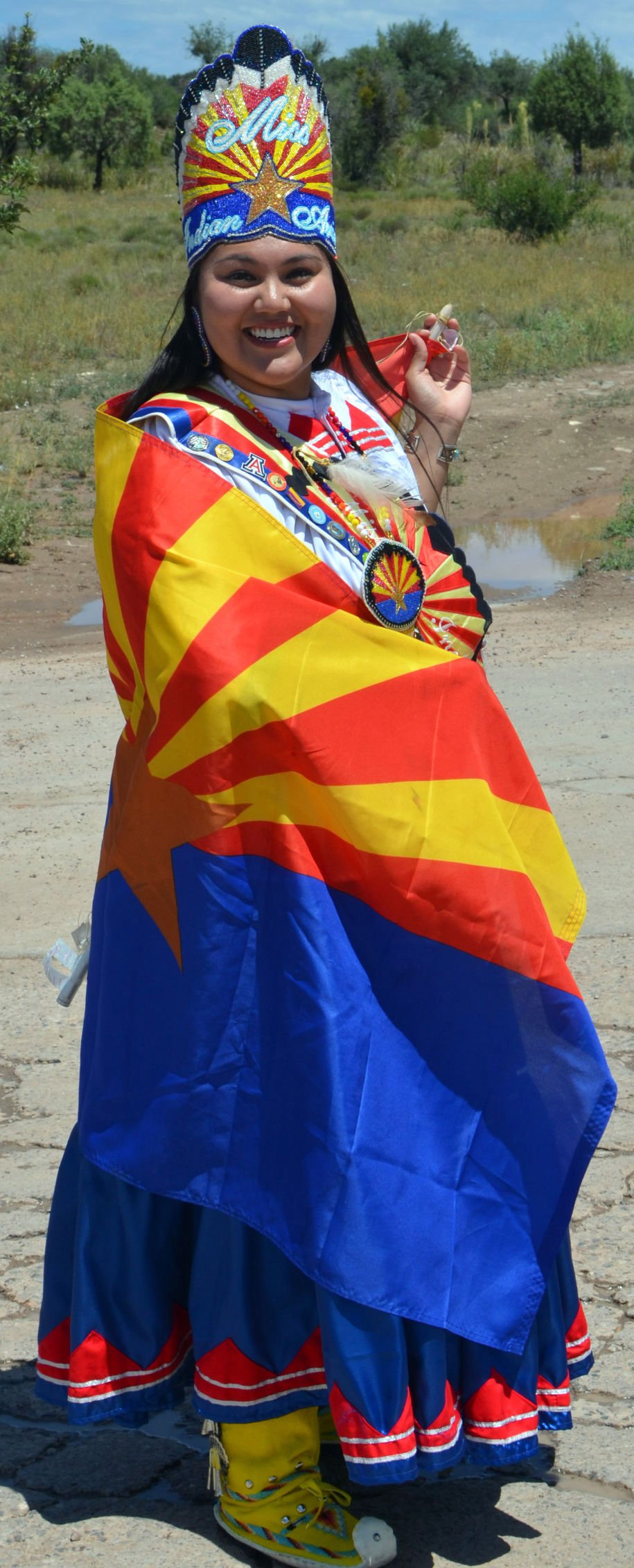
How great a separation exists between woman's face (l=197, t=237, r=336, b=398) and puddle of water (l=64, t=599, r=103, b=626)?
6363mm

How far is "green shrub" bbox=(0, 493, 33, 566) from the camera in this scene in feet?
31.6

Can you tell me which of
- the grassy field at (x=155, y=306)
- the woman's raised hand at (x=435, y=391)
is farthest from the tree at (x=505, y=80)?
the woman's raised hand at (x=435, y=391)

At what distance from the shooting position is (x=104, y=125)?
40.4m

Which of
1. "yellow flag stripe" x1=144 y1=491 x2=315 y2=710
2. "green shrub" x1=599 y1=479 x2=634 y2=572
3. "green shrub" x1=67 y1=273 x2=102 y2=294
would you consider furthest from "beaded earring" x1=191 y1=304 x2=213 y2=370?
"green shrub" x1=67 y1=273 x2=102 y2=294

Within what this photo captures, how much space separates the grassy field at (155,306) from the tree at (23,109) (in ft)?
5.02

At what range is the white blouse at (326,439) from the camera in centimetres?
192

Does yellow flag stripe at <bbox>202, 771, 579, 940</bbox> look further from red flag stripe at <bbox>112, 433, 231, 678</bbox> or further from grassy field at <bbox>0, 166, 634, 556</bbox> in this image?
grassy field at <bbox>0, 166, 634, 556</bbox>

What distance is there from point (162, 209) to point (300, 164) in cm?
3207

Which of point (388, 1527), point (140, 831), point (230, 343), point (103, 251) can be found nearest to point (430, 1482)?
point (388, 1527)

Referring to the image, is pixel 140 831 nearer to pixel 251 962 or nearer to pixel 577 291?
pixel 251 962

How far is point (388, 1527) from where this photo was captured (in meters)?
1.94

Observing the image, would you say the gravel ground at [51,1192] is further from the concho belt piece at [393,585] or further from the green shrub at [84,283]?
the green shrub at [84,283]

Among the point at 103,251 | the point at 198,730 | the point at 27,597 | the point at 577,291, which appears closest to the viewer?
the point at 198,730

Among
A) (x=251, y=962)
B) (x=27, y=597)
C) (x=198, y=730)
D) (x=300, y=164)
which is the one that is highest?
(x=300, y=164)
